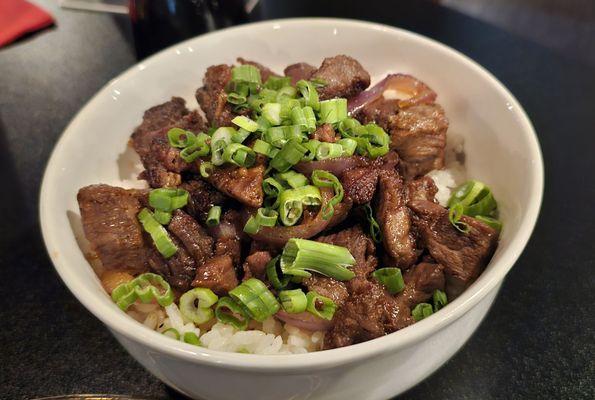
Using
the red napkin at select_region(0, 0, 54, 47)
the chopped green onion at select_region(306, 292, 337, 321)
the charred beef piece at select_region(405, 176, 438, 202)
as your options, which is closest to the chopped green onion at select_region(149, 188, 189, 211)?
the chopped green onion at select_region(306, 292, 337, 321)

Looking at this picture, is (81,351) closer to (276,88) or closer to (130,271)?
(130,271)

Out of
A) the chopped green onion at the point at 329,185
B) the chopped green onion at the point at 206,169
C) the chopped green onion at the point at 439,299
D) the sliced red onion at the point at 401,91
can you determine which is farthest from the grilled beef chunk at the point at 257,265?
the sliced red onion at the point at 401,91

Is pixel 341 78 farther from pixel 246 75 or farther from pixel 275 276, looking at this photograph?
pixel 275 276

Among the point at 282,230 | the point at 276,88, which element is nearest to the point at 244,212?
the point at 282,230

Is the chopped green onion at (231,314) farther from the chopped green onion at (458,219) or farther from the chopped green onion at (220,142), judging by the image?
the chopped green onion at (458,219)

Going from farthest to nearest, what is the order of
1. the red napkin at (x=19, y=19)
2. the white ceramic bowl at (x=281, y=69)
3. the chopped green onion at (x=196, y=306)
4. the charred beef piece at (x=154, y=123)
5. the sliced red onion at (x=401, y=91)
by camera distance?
the red napkin at (x=19, y=19), the sliced red onion at (x=401, y=91), the charred beef piece at (x=154, y=123), the chopped green onion at (x=196, y=306), the white ceramic bowl at (x=281, y=69)

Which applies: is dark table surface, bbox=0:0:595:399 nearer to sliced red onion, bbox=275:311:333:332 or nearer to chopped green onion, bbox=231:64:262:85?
sliced red onion, bbox=275:311:333:332
